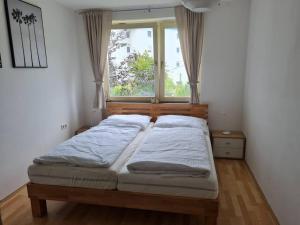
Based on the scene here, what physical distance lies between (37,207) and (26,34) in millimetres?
1967

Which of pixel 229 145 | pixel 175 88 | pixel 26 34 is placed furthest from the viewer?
pixel 175 88

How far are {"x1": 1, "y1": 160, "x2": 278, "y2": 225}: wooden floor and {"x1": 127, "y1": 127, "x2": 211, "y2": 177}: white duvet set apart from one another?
0.52 metres

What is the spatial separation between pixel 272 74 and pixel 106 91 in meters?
2.71

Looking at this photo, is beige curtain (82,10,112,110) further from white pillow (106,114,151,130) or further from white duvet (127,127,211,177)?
white duvet (127,127,211,177)

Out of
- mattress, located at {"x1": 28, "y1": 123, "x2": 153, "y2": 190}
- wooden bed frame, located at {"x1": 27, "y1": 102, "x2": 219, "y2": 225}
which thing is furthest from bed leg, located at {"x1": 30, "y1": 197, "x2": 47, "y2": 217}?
mattress, located at {"x1": 28, "y1": 123, "x2": 153, "y2": 190}

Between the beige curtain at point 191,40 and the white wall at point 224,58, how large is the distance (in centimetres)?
13

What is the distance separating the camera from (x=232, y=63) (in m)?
3.57

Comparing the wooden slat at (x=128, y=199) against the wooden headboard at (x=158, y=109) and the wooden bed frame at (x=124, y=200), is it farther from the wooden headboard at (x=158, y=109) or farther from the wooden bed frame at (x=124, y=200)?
the wooden headboard at (x=158, y=109)

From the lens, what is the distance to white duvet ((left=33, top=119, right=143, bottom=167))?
212 centimetres

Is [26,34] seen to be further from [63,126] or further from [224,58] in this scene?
[224,58]

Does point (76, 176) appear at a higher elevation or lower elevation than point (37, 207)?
higher

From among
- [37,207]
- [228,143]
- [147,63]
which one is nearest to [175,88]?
[147,63]

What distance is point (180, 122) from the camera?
10.9 feet

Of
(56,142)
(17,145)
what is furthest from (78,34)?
(17,145)
